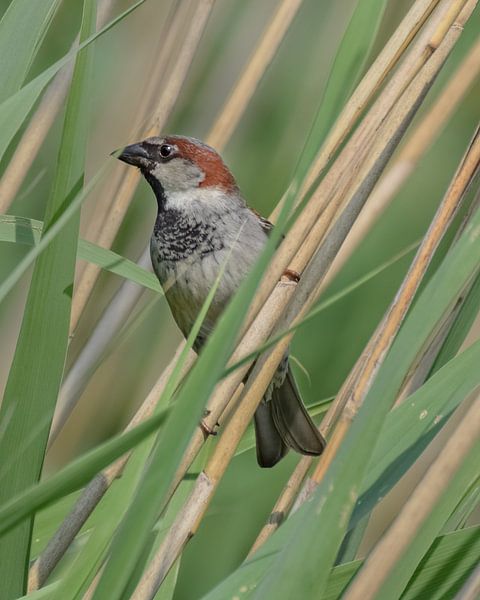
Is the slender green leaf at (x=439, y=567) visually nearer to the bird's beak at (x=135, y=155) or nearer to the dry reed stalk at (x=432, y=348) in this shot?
the dry reed stalk at (x=432, y=348)

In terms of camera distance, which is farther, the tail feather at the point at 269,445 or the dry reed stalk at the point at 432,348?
the tail feather at the point at 269,445

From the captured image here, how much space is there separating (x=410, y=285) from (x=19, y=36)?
58 cm

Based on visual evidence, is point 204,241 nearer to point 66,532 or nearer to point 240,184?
point 240,184

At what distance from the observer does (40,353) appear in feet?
3.63

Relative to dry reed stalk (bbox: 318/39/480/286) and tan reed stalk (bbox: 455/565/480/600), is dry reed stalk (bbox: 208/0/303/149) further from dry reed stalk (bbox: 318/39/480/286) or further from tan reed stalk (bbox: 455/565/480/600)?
tan reed stalk (bbox: 455/565/480/600)

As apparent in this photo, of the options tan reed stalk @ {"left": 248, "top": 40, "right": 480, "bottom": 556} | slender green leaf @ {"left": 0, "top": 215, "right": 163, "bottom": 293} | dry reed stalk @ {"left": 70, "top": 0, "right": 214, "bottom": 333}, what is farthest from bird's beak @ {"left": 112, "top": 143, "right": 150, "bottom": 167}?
tan reed stalk @ {"left": 248, "top": 40, "right": 480, "bottom": 556}

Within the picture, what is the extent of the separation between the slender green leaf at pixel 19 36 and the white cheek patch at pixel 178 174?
33.6 inches

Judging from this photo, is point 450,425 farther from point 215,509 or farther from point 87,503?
point 87,503

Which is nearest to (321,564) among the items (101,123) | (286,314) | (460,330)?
(286,314)

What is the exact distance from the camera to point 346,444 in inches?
32.0

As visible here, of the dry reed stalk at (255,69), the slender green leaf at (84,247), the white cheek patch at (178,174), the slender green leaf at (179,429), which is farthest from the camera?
the white cheek patch at (178,174)

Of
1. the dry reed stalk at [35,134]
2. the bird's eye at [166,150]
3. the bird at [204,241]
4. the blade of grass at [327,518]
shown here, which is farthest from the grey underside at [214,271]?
the blade of grass at [327,518]

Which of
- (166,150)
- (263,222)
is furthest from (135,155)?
(263,222)

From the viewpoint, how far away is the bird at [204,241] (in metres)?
1.83
